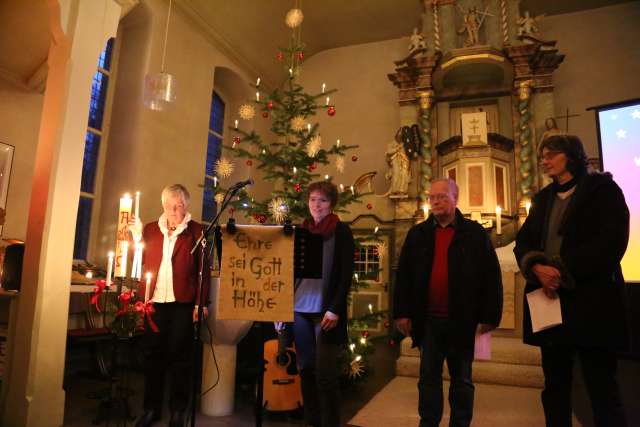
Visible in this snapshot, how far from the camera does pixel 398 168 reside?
8.23 m

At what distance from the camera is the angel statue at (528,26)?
7967 mm

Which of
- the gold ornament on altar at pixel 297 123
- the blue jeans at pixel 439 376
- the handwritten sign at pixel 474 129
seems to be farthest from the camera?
the handwritten sign at pixel 474 129

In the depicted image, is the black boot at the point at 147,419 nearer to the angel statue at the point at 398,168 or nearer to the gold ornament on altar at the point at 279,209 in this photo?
the gold ornament on altar at the point at 279,209

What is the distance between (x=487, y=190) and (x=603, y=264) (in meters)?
6.04

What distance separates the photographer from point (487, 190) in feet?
24.8

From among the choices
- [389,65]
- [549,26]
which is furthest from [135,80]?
[549,26]

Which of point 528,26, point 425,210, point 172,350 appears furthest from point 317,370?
point 528,26

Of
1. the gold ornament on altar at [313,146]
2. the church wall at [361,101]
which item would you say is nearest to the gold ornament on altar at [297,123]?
the gold ornament on altar at [313,146]

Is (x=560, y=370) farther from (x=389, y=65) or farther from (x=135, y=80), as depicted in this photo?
(x=389, y=65)

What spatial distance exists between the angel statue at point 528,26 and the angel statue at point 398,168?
2.80 m

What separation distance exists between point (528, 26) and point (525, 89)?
1114mm

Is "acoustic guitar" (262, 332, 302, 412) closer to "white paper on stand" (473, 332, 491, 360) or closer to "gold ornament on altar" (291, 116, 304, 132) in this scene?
"white paper on stand" (473, 332, 491, 360)

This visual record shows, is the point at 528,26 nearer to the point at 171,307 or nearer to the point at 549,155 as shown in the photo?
the point at 549,155

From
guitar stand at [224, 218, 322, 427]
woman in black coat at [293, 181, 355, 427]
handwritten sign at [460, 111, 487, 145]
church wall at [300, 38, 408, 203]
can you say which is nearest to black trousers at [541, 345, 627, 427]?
woman in black coat at [293, 181, 355, 427]
